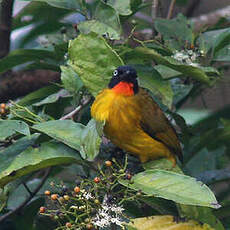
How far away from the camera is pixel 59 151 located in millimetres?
1925

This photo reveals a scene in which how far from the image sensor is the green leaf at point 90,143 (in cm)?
182

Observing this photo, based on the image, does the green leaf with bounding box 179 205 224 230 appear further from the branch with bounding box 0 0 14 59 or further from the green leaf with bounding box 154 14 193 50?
the branch with bounding box 0 0 14 59

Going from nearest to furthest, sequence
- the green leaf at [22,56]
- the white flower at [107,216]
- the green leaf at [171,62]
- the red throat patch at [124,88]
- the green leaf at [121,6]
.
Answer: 1. the white flower at [107,216]
2. the green leaf at [171,62]
3. the green leaf at [121,6]
4. the red throat patch at [124,88]
5. the green leaf at [22,56]

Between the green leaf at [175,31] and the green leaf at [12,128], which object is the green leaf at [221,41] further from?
the green leaf at [12,128]

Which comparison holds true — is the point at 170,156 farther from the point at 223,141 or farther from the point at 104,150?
the point at 223,141

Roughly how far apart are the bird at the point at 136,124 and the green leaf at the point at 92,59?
0.42 feet

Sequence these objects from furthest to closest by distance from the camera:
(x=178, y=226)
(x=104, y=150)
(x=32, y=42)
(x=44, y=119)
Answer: (x=32, y=42) → (x=104, y=150) → (x=44, y=119) → (x=178, y=226)

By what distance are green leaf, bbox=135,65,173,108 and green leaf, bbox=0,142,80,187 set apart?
0.37 metres

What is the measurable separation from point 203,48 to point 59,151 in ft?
2.40

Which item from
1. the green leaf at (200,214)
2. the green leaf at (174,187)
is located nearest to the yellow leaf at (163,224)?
the green leaf at (200,214)

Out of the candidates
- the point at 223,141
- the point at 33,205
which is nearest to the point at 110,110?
the point at 33,205

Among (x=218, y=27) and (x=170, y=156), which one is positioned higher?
(x=218, y=27)

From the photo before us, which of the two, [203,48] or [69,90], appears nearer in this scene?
[69,90]

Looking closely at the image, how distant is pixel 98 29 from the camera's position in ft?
6.97
